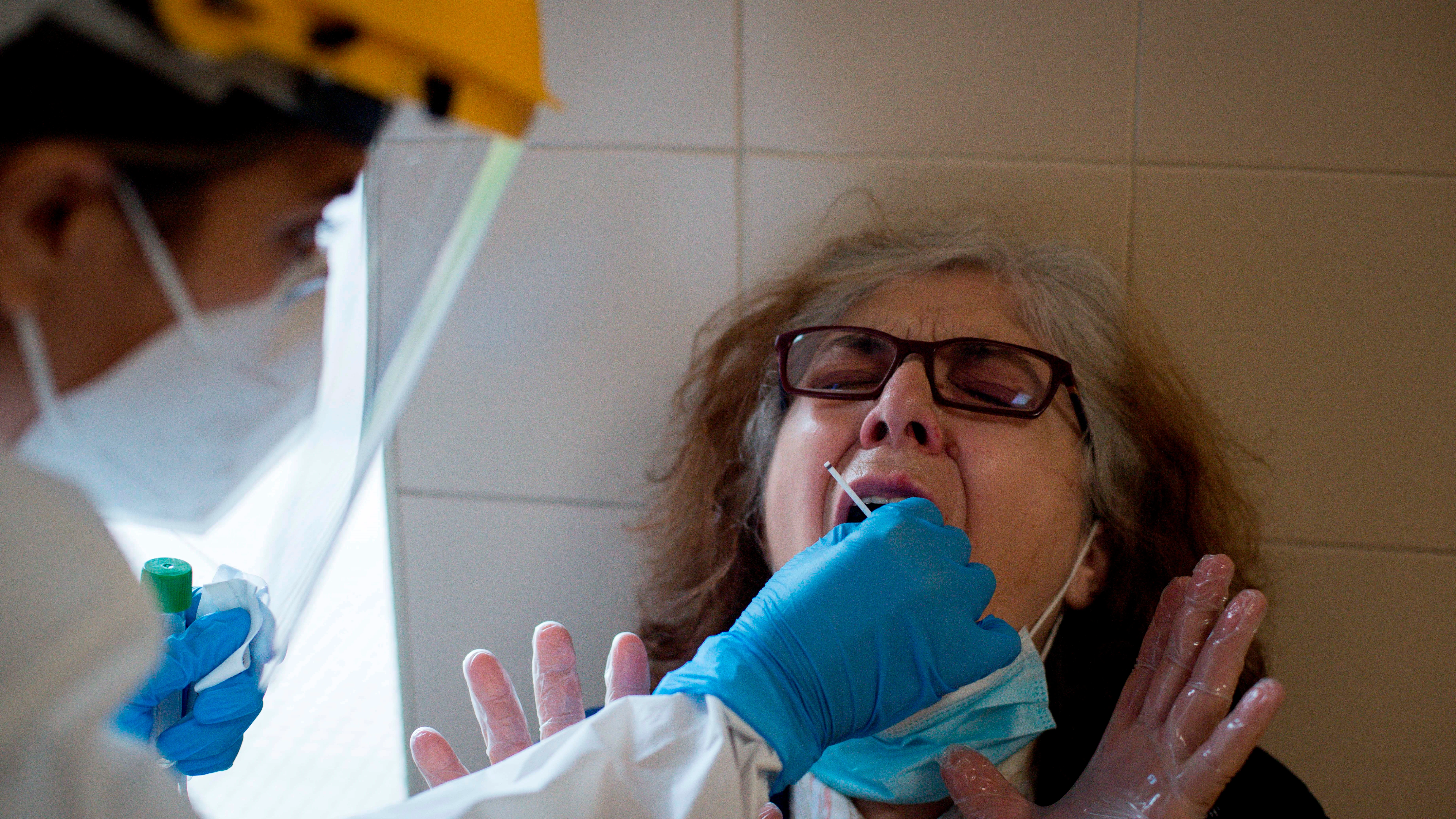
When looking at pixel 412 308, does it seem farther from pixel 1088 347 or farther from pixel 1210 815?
pixel 1210 815

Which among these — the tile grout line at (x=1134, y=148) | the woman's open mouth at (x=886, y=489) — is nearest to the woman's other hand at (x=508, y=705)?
the woman's open mouth at (x=886, y=489)

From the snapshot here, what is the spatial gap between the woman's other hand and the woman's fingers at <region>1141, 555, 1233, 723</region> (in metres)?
0.55

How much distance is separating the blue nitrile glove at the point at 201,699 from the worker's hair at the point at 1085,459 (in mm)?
593

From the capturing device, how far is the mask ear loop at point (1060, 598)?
117 cm

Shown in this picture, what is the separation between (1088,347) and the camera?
126 centimetres

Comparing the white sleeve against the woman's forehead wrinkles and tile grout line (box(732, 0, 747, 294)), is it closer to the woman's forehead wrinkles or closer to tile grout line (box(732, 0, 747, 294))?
the woman's forehead wrinkles

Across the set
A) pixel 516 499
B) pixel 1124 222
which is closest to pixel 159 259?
pixel 516 499

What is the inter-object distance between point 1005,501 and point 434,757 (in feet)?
2.33

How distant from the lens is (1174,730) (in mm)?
1008

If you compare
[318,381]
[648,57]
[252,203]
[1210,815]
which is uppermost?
[648,57]

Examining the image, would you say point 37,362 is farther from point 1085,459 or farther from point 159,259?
point 1085,459

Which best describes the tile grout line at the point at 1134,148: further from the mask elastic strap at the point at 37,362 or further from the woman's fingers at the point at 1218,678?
the mask elastic strap at the point at 37,362

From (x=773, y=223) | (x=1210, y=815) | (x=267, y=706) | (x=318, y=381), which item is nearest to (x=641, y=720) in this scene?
(x=318, y=381)

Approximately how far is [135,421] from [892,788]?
2.79 feet
